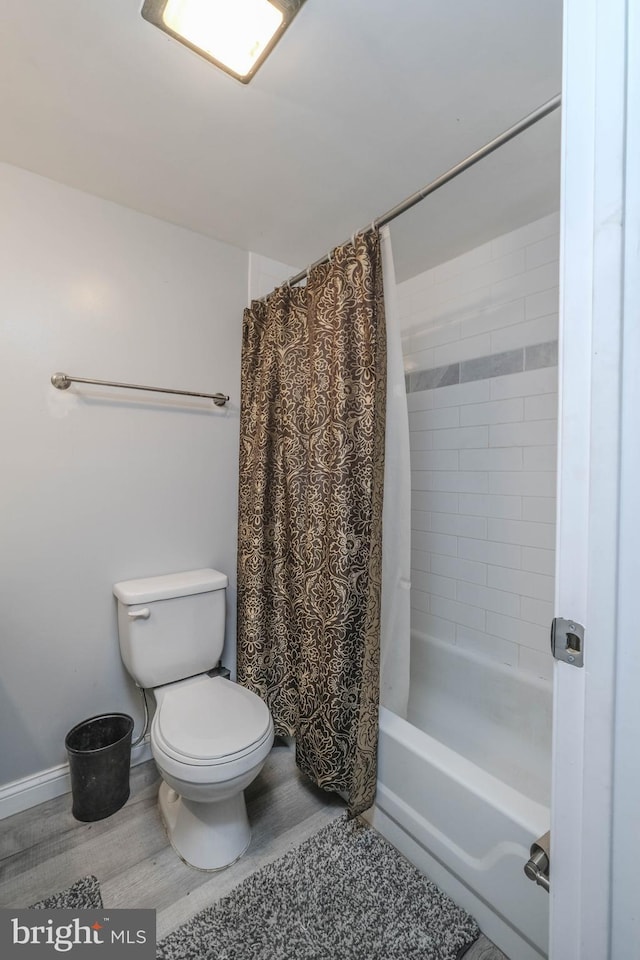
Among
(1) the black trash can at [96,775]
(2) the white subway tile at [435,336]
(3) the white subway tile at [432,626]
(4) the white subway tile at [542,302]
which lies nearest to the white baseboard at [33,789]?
(1) the black trash can at [96,775]

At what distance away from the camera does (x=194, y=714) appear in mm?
1424

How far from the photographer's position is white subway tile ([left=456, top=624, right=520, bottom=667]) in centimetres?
184

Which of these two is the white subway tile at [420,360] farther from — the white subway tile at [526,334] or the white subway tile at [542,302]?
the white subway tile at [542,302]

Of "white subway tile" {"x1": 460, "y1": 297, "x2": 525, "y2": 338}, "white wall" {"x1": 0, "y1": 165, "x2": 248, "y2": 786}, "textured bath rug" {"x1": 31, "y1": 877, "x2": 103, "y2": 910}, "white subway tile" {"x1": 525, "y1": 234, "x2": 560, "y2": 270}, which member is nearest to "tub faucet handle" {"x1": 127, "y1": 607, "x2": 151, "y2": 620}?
"white wall" {"x1": 0, "y1": 165, "x2": 248, "y2": 786}

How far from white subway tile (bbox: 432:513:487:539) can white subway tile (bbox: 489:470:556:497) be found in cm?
17

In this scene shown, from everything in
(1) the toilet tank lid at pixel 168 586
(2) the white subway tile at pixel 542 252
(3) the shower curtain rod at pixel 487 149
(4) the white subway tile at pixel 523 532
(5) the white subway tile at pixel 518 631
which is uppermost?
(2) the white subway tile at pixel 542 252

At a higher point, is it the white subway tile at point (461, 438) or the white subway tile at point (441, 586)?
the white subway tile at point (461, 438)

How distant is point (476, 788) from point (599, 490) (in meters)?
1.04

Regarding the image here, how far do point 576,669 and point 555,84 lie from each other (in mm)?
1480

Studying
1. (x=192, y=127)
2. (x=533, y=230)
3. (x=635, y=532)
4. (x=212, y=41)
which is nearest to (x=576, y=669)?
(x=635, y=532)

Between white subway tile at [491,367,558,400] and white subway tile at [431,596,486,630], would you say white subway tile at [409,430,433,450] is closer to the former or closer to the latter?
white subway tile at [491,367,558,400]

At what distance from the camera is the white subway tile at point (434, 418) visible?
2.11 m

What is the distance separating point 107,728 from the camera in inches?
65.8

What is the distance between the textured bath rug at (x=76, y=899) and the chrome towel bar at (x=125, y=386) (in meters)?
1.59
